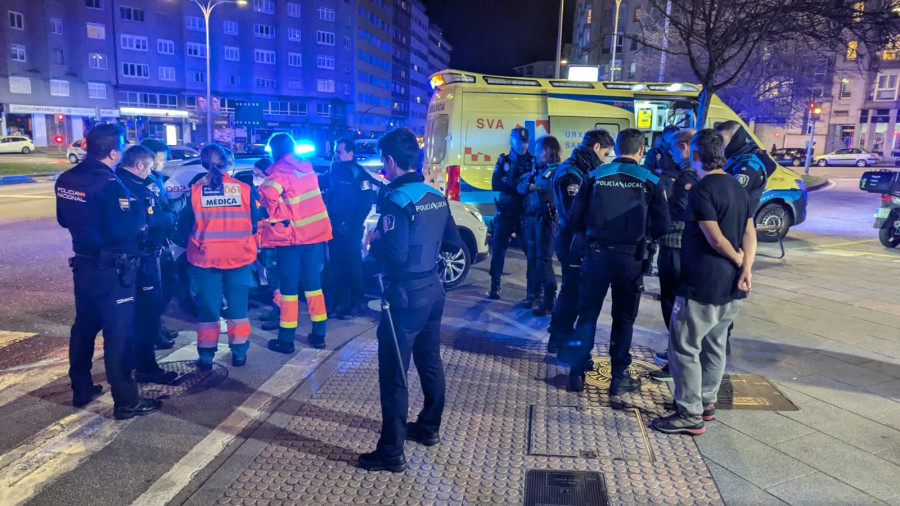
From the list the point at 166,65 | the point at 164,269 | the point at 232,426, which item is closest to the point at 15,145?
the point at 166,65

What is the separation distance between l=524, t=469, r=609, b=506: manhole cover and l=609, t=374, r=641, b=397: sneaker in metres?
1.21

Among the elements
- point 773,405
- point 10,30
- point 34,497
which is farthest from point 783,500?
point 10,30

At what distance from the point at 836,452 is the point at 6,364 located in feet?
20.6

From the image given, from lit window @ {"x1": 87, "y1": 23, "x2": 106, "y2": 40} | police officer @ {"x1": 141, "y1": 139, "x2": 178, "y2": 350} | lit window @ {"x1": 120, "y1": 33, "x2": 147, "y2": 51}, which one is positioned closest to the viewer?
police officer @ {"x1": 141, "y1": 139, "x2": 178, "y2": 350}

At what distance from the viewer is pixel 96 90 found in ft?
178

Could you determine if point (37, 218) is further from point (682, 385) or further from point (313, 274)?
point (682, 385)

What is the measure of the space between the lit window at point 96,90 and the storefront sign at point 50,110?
1235 mm

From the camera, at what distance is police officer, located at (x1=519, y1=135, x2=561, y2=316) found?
6391 millimetres

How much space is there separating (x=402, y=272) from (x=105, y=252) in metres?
2.13

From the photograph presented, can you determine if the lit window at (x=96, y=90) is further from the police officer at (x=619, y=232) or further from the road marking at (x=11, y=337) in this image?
the police officer at (x=619, y=232)

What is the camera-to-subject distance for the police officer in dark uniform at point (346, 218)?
625cm

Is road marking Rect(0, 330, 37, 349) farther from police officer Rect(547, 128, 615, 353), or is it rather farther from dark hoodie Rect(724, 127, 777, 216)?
dark hoodie Rect(724, 127, 777, 216)

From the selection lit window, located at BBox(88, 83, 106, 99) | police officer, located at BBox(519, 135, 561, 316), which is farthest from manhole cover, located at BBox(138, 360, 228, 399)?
lit window, located at BBox(88, 83, 106, 99)

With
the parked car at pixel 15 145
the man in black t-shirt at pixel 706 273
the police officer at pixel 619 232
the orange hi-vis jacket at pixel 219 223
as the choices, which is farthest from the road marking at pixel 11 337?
the parked car at pixel 15 145
